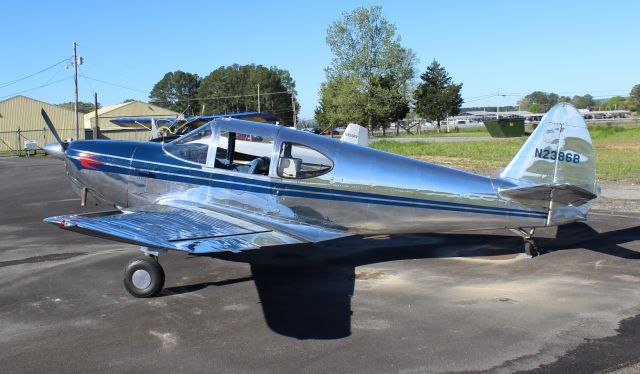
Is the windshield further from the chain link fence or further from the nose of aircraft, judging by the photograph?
the chain link fence

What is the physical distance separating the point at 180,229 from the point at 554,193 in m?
4.91

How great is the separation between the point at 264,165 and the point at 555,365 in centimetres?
467

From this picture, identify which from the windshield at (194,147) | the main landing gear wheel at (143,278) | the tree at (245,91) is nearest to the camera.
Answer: the main landing gear wheel at (143,278)

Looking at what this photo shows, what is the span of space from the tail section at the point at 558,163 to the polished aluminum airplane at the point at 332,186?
0.01 meters

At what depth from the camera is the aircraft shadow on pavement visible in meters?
5.78

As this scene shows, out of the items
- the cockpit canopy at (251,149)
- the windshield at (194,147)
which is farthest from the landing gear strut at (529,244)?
the windshield at (194,147)

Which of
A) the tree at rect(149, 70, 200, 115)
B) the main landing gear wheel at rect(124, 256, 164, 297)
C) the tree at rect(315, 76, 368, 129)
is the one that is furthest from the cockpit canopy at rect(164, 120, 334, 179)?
the tree at rect(149, 70, 200, 115)

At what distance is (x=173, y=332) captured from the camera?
5.46 meters

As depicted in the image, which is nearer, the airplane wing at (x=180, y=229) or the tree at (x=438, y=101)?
the airplane wing at (x=180, y=229)

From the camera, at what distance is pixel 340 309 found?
6.09 m

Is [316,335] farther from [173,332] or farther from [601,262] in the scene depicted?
[601,262]

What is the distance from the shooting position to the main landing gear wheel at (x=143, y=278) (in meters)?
6.56

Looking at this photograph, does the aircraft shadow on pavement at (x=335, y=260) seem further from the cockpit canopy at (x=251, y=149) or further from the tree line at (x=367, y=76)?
the tree line at (x=367, y=76)

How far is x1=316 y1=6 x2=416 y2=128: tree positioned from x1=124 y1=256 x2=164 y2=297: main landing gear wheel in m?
54.6
